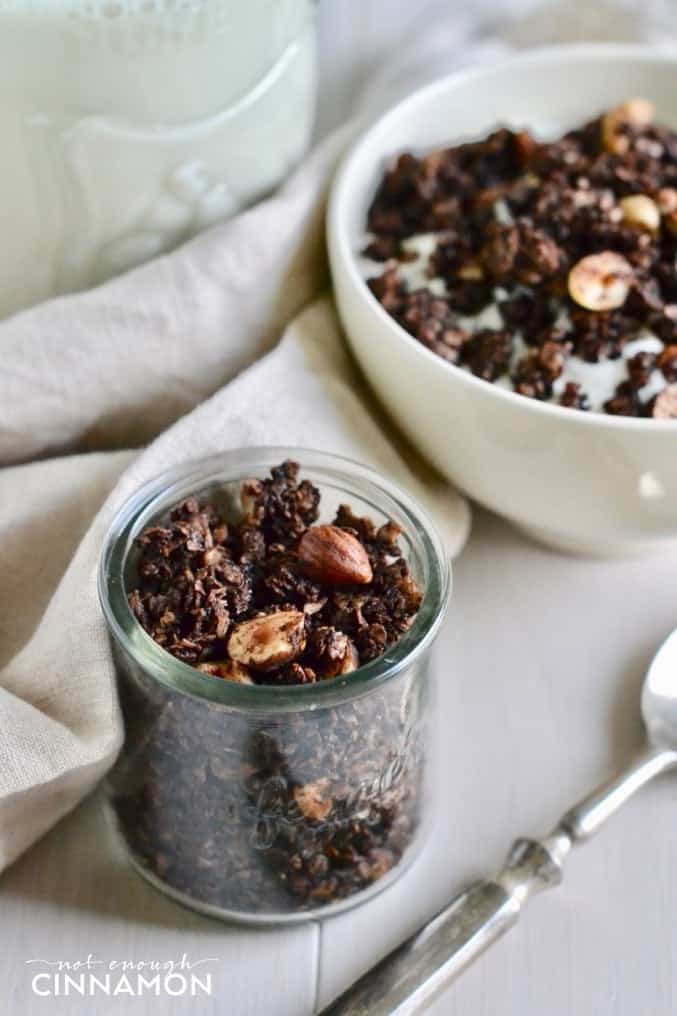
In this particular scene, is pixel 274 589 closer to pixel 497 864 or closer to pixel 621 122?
pixel 497 864

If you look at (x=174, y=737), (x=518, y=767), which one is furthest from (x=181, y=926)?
(x=518, y=767)

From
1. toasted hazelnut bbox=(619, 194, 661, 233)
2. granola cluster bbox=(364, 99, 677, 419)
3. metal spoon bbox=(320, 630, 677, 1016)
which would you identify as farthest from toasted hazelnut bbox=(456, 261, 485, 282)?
metal spoon bbox=(320, 630, 677, 1016)

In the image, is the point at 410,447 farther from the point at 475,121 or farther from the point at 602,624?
the point at 475,121

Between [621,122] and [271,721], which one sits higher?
[621,122]

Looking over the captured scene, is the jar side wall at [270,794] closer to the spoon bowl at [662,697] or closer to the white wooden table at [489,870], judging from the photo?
the white wooden table at [489,870]

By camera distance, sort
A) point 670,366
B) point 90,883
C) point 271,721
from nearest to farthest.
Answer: point 271,721
point 90,883
point 670,366

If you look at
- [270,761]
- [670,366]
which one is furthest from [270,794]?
[670,366]

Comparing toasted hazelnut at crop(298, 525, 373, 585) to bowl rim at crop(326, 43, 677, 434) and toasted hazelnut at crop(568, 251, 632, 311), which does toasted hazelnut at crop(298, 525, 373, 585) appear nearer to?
bowl rim at crop(326, 43, 677, 434)
